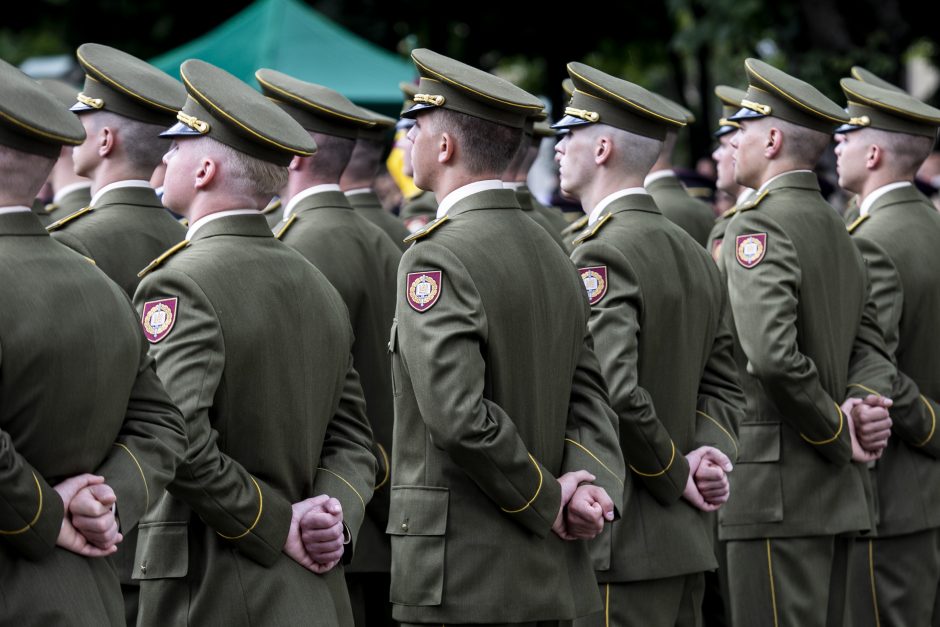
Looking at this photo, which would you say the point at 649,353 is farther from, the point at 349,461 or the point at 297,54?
the point at 297,54

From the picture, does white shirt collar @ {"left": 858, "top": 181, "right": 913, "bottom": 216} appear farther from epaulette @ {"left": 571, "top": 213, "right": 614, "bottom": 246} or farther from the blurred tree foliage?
the blurred tree foliage

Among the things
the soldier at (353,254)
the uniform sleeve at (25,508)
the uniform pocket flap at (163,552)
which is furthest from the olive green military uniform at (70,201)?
the uniform sleeve at (25,508)

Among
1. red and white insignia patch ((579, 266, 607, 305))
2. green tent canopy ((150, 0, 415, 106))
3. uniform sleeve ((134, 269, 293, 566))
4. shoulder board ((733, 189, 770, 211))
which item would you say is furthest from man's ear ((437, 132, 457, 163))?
green tent canopy ((150, 0, 415, 106))

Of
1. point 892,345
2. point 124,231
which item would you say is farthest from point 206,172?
point 892,345

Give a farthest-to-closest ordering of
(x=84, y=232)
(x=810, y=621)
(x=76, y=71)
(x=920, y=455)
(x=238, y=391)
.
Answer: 1. (x=76, y=71)
2. (x=920, y=455)
3. (x=810, y=621)
4. (x=84, y=232)
5. (x=238, y=391)

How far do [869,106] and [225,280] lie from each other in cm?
366

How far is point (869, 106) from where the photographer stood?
6.61 metres

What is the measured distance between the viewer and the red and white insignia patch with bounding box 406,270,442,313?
413 cm

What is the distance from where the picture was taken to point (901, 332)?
6418mm

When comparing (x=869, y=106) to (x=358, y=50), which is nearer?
(x=869, y=106)

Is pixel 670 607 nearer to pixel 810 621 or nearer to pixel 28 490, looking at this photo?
pixel 810 621

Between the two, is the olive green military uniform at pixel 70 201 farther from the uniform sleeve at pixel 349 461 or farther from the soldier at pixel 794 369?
the soldier at pixel 794 369

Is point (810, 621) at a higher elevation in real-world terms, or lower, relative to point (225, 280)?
lower

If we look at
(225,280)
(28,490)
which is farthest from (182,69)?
(28,490)
